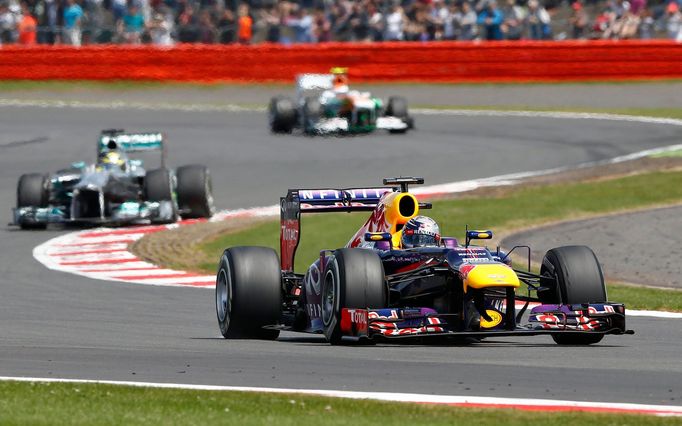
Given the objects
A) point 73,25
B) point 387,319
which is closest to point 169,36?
point 73,25

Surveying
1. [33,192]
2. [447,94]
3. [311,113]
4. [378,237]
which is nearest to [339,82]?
[311,113]

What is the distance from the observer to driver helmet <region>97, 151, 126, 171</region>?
23641mm

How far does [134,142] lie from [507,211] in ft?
18.6

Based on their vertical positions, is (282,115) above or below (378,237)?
below

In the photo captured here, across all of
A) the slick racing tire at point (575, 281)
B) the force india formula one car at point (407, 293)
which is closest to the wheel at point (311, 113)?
the force india formula one car at point (407, 293)

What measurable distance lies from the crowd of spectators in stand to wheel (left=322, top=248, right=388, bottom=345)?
30032mm

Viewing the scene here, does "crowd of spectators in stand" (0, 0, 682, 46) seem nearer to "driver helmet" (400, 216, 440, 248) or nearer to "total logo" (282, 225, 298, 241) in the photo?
"total logo" (282, 225, 298, 241)

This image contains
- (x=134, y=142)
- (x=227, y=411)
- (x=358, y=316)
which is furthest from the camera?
(x=134, y=142)

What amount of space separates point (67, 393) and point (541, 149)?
24.3 metres

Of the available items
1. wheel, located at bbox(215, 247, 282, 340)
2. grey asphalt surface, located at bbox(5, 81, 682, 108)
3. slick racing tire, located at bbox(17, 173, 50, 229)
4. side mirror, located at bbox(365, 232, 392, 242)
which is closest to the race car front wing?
side mirror, located at bbox(365, 232, 392, 242)

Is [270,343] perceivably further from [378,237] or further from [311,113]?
[311,113]

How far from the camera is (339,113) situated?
1396 inches

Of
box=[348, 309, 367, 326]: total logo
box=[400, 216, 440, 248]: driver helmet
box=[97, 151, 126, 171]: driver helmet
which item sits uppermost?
box=[400, 216, 440, 248]: driver helmet

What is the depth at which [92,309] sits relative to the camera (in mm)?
15180
